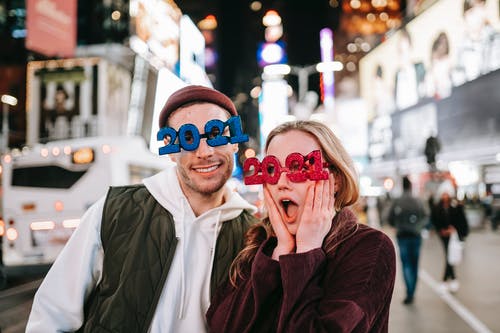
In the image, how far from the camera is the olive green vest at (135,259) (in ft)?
6.74

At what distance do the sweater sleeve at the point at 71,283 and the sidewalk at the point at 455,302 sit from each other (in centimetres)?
497

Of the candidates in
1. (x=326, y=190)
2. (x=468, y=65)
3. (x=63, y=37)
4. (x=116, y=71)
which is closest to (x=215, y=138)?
(x=326, y=190)

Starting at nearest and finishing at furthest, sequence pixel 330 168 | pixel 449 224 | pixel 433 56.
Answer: pixel 330 168, pixel 449 224, pixel 433 56

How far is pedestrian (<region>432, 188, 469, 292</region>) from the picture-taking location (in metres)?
8.38

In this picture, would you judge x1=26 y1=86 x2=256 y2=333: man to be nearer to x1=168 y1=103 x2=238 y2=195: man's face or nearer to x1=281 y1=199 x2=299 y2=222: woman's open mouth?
x1=168 y1=103 x2=238 y2=195: man's face

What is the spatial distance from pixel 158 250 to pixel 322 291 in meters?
0.91

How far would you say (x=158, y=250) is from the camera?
2207mm

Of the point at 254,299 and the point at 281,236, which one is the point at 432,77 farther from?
the point at 254,299

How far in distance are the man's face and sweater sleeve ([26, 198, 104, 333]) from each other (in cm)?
50

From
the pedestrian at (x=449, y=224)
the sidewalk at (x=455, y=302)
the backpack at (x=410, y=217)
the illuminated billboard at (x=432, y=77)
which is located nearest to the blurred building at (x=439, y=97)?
the illuminated billboard at (x=432, y=77)

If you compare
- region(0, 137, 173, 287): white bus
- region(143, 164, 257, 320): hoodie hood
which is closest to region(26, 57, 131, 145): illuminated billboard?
region(0, 137, 173, 287): white bus

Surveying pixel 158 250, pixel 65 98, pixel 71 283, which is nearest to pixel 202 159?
pixel 158 250

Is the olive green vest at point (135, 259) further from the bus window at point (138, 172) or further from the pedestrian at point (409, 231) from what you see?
the bus window at point (138, 172)

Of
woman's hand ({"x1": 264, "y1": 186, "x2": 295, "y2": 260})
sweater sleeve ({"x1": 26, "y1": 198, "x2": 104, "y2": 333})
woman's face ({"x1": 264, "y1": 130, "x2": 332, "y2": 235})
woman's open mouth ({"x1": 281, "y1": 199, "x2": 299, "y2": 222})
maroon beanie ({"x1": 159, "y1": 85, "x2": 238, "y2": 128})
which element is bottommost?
sweater sleeve ({"x1": 26, "y1": 198, "x2": 104, "y2": 333})
